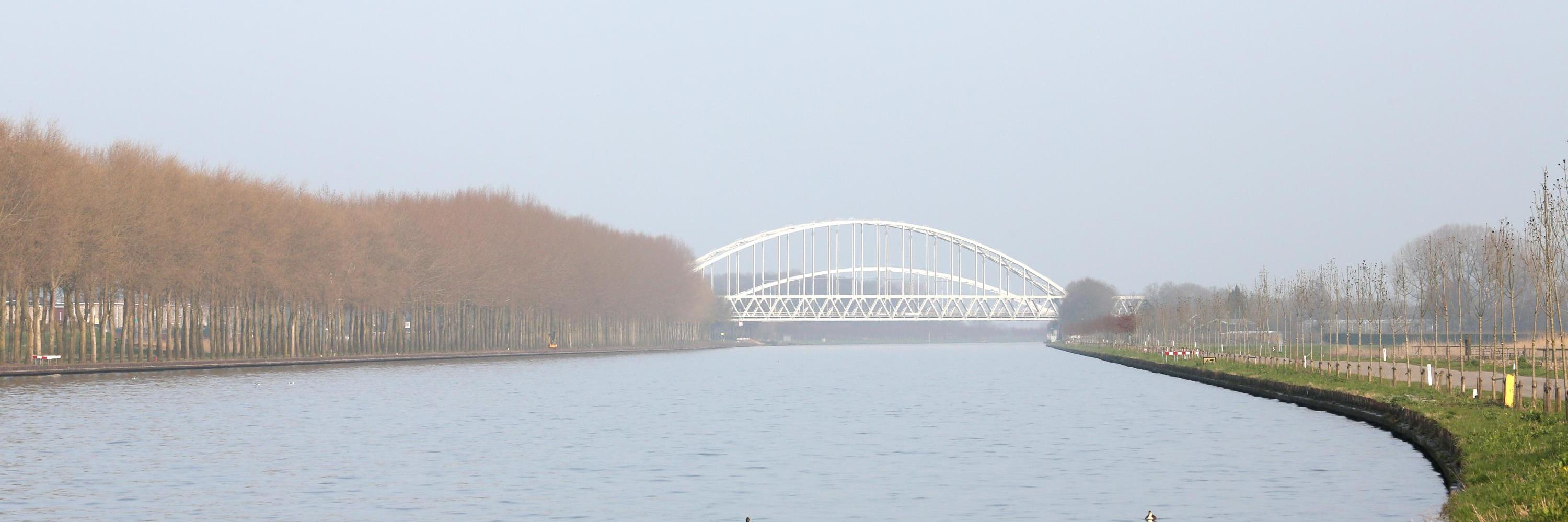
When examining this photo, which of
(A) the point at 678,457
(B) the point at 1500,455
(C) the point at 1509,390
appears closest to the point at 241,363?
(A) the point at 678,457

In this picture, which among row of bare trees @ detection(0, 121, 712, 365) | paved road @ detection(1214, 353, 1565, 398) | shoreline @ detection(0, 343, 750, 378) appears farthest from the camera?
row of bare trees @ detection(0, 121, 712, 365)

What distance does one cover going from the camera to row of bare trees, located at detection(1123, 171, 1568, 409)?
45312mm

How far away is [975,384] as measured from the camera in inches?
2640

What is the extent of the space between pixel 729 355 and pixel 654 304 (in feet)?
55.4

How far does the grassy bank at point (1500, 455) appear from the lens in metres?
16.5

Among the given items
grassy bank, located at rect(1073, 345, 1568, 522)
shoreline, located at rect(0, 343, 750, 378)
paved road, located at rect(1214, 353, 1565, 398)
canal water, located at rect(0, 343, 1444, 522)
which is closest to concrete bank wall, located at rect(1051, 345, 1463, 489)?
grassy bank, located at rect(1073, 345, 1568, 522)

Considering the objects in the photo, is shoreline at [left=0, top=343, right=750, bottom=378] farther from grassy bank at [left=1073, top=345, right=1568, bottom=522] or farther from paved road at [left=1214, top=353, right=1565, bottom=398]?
grassy bank at [left=1073, top=345, right=1568, bottom=522]

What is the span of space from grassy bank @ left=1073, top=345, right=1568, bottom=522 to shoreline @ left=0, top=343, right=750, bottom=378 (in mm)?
45619

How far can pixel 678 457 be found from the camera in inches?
1170

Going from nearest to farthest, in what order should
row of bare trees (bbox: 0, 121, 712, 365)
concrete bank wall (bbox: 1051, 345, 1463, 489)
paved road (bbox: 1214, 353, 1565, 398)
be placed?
1. concrete bank wall (bbox: 1051, 345, 1463, 489)
2. paved road (bbox: 1214, 353, 1565, 398)
3. row of bare trees (bbox: 0, 121, 712, 365)

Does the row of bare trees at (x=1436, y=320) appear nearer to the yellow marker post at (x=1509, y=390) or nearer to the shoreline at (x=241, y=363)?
the yellow marker post at (x=1509, y=390)

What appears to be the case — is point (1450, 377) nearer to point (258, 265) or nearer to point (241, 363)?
point (241, 363)

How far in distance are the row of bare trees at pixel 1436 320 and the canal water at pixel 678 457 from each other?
6.42 meters

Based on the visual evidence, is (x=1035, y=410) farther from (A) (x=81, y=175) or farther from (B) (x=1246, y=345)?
(B) (x=1246, y=345)
